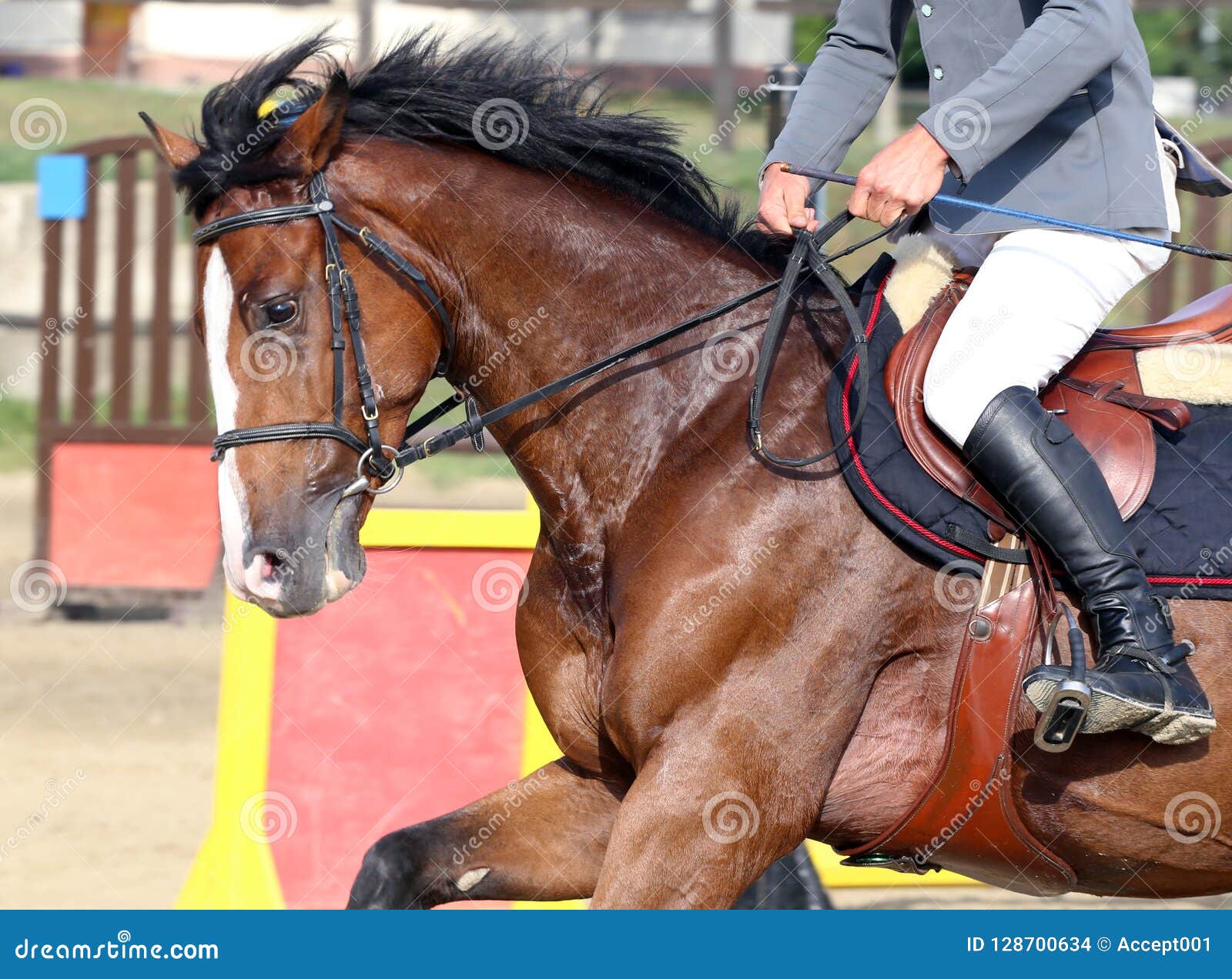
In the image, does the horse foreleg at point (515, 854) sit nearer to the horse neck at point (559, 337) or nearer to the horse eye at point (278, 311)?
the horse neck at point (559, 337)

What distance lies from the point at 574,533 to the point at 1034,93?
4.05 feet

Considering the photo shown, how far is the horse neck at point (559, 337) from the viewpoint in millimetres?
2748

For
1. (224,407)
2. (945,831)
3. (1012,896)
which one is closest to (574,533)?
(224,407)

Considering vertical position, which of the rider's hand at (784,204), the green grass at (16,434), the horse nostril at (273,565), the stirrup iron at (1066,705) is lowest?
the green grass at (16,434)

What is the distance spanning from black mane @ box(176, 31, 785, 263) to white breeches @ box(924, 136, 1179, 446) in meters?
0.55

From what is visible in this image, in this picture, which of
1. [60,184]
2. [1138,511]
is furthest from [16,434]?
[1138,511]

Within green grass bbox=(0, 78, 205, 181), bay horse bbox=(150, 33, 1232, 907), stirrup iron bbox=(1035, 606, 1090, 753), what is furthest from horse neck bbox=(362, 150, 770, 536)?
green grass bbox=(0, 78, 205, 181)

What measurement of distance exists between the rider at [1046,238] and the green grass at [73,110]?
14.5 meters

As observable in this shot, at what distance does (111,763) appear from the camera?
19.9 feet

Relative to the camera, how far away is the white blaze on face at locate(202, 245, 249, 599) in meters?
2.49

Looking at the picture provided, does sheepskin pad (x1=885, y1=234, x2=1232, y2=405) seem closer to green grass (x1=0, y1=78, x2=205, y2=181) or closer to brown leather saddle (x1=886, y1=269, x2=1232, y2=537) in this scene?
brown leather saddle (x1=886, y1=269, x2=1232, y2=537)

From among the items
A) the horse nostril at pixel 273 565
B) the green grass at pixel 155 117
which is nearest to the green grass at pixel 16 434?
the green grass at pixel 155 117

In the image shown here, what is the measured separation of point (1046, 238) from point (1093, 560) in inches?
26.1

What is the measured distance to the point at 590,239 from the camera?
2838mm
